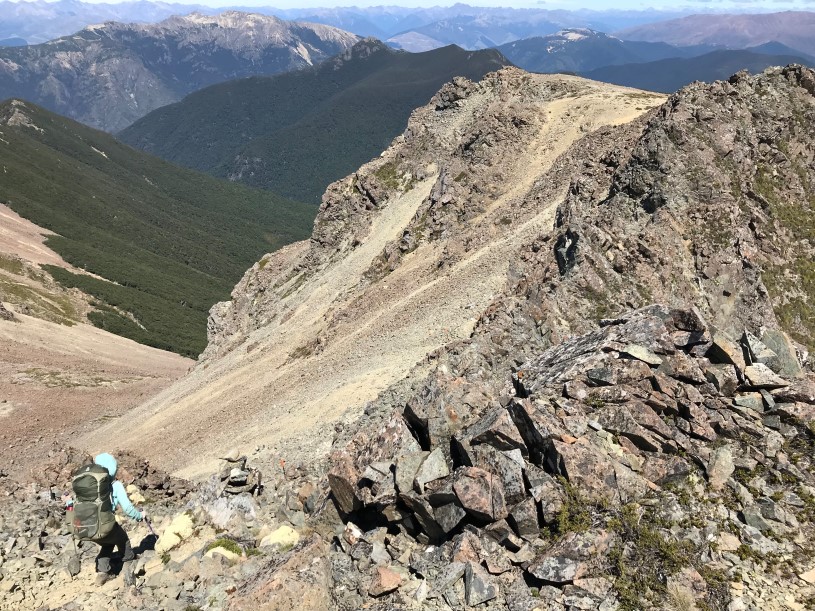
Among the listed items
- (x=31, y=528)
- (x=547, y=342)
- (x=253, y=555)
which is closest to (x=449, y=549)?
(x=253, y=555)

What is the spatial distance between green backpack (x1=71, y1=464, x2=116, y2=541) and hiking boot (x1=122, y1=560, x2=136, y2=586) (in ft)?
4.53

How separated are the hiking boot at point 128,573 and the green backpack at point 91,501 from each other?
1.38 metres

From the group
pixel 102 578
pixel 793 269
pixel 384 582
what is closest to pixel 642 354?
pixel 384 582

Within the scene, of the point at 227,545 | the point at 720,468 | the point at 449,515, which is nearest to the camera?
the point at 720,468

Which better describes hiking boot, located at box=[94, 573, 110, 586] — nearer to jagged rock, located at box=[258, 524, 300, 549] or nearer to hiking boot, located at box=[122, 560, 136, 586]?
hiking boot, located at box=[122, 560, 136, 586]

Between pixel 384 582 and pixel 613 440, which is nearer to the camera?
pixel 384 582

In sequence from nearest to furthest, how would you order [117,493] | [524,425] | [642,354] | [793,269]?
[524,425] < [117,493] < [642,354] < [793,269]

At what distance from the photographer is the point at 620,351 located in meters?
14.0

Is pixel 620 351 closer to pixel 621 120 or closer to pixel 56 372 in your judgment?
pixel 621 120

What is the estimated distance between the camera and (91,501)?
523 inches

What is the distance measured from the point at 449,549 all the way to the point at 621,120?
5336 centimetres

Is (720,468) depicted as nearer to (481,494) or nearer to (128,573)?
(481,494)

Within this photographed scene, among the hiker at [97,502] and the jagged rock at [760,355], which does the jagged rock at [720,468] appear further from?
the hiker at [97,502]

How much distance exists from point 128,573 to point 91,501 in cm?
238
